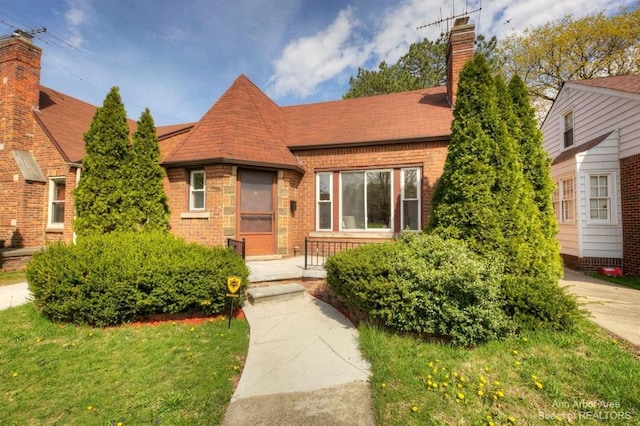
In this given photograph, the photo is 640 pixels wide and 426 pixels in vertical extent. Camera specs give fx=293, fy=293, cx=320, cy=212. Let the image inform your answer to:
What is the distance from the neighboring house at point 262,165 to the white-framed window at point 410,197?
0.11ft

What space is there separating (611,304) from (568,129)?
33.4 ft

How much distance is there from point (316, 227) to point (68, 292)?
6753 millimetres

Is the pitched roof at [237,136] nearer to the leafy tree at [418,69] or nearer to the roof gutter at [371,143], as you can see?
the roof gutter at [371,143]

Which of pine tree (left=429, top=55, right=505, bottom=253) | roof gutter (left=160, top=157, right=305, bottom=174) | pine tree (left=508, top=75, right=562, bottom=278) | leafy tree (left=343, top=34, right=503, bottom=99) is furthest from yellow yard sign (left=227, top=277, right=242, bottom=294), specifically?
leafy tree (left=343, top=34, right=503, bottom=99)

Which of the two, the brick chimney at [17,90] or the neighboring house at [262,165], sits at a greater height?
the brick chimney at [17,90]

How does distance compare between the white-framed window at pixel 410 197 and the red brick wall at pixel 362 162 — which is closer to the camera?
the red brick wall at pixel 362 162

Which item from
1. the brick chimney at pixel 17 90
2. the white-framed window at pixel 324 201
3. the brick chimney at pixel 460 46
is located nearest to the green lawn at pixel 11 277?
the brick chimney at pixel 17 90

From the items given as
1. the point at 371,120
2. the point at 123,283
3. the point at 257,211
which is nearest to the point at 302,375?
the point at 123,283

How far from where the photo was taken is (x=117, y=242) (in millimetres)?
5906

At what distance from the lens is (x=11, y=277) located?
8.69m

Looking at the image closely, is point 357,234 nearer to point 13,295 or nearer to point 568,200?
point 568,200

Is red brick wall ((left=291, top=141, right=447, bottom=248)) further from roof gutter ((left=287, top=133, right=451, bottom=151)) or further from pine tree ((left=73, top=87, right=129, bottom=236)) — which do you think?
pine tree ((left=73, top=87, right=129, bottom=236))

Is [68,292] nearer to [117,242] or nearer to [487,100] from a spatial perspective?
[117,242]

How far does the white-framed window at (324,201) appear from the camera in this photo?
33.3 ft
